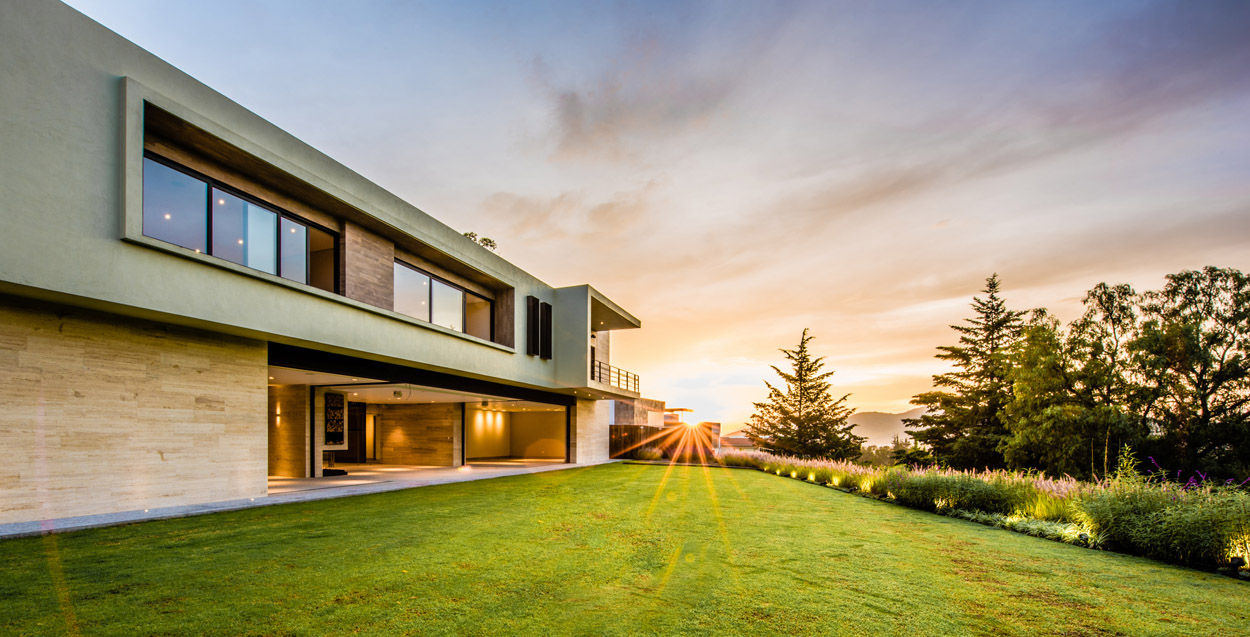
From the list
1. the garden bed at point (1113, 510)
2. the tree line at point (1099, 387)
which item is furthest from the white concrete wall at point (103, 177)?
the tree line at point (1099, 387)

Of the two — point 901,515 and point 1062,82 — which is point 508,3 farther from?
point 901,515

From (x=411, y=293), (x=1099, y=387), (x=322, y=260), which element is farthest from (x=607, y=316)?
(x=1099, y=387)

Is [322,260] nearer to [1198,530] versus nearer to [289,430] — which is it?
[289,430]

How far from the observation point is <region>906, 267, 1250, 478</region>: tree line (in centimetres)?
2559

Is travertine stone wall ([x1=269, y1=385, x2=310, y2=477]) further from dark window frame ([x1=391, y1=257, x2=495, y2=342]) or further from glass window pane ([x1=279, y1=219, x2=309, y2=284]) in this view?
glass window pane ([x1=279, y1=219, x2=309, y2=284])

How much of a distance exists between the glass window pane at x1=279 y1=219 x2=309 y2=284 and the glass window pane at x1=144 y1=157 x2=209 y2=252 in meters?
1.56

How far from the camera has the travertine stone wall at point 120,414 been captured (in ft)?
23.1

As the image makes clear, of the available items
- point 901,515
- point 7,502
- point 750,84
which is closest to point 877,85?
point 750,84

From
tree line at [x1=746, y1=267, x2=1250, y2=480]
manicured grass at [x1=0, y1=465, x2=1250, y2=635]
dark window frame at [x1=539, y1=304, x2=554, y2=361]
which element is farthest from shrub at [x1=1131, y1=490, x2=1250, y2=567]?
tree line at [x1=746, y1=267, x2=1250, y2=480]

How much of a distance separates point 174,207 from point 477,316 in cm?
905

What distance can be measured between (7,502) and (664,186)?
14.1 m

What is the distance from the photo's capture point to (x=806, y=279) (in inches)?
852

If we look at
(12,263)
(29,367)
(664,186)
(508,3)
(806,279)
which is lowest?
(29,367)

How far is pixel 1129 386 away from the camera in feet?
89.3
